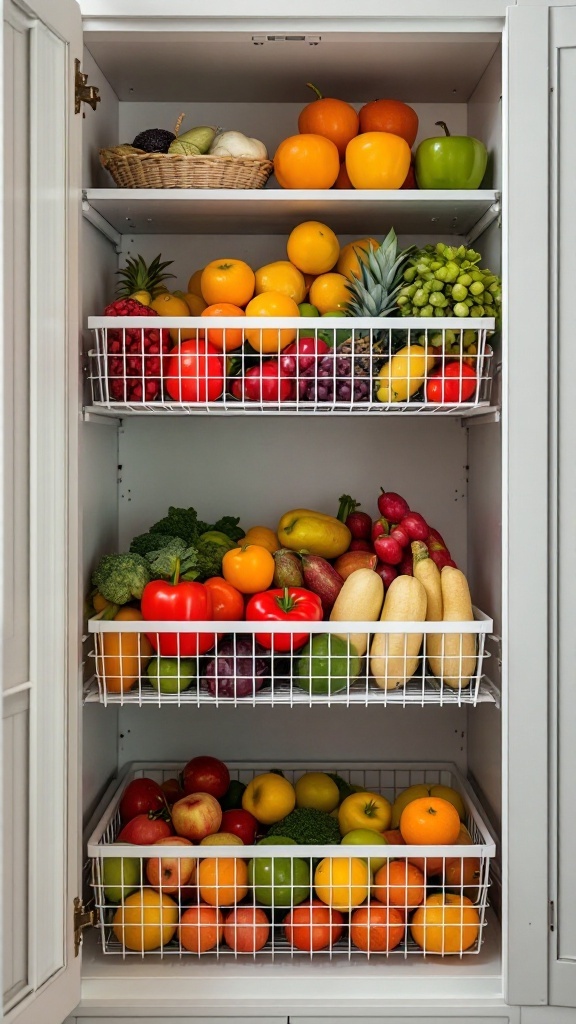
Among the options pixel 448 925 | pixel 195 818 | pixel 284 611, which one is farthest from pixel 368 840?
pixel 284 611

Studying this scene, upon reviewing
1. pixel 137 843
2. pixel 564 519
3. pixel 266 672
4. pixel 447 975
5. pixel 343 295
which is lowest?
pixel 447 975

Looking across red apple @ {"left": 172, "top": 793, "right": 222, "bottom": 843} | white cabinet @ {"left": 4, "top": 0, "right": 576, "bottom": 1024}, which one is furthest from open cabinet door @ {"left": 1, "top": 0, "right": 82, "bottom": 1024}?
red apple @ {"left": 172, "top": 793, "right": 222, "bottom": 843}

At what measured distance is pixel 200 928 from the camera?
1.45 metres

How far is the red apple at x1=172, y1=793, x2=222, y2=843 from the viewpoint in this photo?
155 centimetres

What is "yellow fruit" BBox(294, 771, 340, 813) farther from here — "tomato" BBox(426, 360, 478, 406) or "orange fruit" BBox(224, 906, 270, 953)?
"tomato" BBox(426, 360, 478, 406)

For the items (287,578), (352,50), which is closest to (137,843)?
(287,578)

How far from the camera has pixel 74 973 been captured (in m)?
1.36

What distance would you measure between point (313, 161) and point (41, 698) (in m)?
1.01

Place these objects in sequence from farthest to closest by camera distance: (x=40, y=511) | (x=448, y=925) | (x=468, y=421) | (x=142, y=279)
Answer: (x=468, y=421) < (x=142, y=279) < (x=448, y=925) < (x=40, y=511)

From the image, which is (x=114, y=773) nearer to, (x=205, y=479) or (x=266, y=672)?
(x=266, y=672)

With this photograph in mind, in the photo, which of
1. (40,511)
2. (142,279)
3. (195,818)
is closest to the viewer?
(40,511)

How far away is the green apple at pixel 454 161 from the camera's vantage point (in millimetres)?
1518

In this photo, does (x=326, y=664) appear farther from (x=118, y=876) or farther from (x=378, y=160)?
(x=378, y=160)

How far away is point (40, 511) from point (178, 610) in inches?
11.6
